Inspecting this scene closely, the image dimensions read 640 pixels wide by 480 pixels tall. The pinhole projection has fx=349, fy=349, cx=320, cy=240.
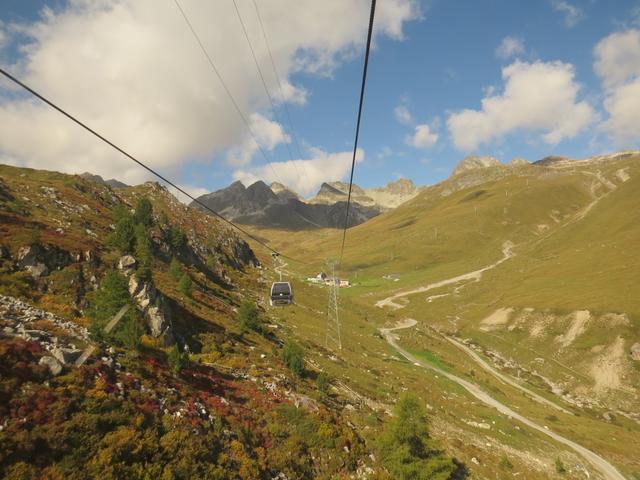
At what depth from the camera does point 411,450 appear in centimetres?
3044

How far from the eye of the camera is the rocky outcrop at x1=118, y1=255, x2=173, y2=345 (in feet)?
123

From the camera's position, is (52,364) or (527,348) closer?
(52,364)

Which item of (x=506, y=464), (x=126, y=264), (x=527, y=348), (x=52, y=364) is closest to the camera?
(x=52, y=364)

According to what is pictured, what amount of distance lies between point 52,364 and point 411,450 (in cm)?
2802

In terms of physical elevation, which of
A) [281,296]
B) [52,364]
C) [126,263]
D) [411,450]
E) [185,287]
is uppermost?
[126,263]

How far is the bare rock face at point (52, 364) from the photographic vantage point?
20.4m

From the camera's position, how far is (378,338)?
9300cm

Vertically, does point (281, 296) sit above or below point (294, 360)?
above

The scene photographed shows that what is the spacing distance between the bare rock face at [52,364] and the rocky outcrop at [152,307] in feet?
53.0

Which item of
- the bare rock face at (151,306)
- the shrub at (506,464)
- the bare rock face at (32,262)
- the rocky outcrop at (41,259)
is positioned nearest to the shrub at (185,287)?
the bare rock face at (151,306)

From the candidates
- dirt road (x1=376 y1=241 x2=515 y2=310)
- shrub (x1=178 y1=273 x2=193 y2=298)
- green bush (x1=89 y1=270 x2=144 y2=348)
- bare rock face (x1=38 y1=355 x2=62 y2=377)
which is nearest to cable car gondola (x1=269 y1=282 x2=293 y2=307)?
shrub (x1=178 y1=273 x2=193 y2=298)

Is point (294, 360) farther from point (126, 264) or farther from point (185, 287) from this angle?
point (126, 264)

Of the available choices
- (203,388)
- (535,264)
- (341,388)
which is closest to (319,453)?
(203,388)

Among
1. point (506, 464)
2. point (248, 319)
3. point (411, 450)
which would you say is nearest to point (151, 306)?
point (248, 319)
